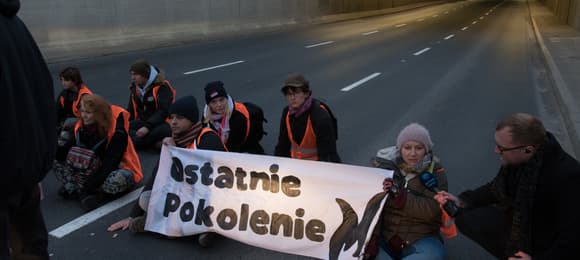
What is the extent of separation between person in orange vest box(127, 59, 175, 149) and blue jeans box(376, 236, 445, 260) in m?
3.89

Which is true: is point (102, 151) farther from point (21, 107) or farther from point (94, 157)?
point (21, 107)

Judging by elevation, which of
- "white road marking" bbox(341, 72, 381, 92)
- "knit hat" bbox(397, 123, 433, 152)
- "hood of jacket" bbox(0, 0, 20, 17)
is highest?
"hood of jacket" bbox(0, 0, 20, 17)

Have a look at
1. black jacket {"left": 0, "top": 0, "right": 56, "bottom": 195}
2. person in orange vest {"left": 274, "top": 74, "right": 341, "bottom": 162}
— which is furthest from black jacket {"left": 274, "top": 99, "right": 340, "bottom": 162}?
black jacket {"left": 0, "top": 0, "right": 56, "bottom": 195}

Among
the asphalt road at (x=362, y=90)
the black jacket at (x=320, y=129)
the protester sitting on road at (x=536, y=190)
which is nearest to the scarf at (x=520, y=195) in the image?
the protester sitting on road at (x=536, y=190)

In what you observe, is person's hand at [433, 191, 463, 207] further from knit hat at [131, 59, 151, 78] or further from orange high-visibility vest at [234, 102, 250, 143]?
knit hat at [131, 59, 151, 78]

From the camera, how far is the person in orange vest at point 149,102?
6.32 metres

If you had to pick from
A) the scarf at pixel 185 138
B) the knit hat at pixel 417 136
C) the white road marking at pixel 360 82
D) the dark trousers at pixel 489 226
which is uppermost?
the knit hat at pixel 417 136

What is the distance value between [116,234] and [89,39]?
45.2ft

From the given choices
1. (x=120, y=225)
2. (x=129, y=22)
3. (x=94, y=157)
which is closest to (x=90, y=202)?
(x=94, y=157)

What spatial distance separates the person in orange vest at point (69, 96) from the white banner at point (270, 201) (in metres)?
2.48

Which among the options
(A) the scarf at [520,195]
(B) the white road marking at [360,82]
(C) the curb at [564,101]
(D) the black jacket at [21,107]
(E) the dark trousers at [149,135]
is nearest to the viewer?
(D) the black jacket at [21,107]

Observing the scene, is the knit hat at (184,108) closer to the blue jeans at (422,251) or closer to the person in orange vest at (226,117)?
the person in orange vest at (226,117)

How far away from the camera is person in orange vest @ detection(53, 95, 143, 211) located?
446cm

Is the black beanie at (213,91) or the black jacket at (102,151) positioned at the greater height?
the black beanie at (213,91)
